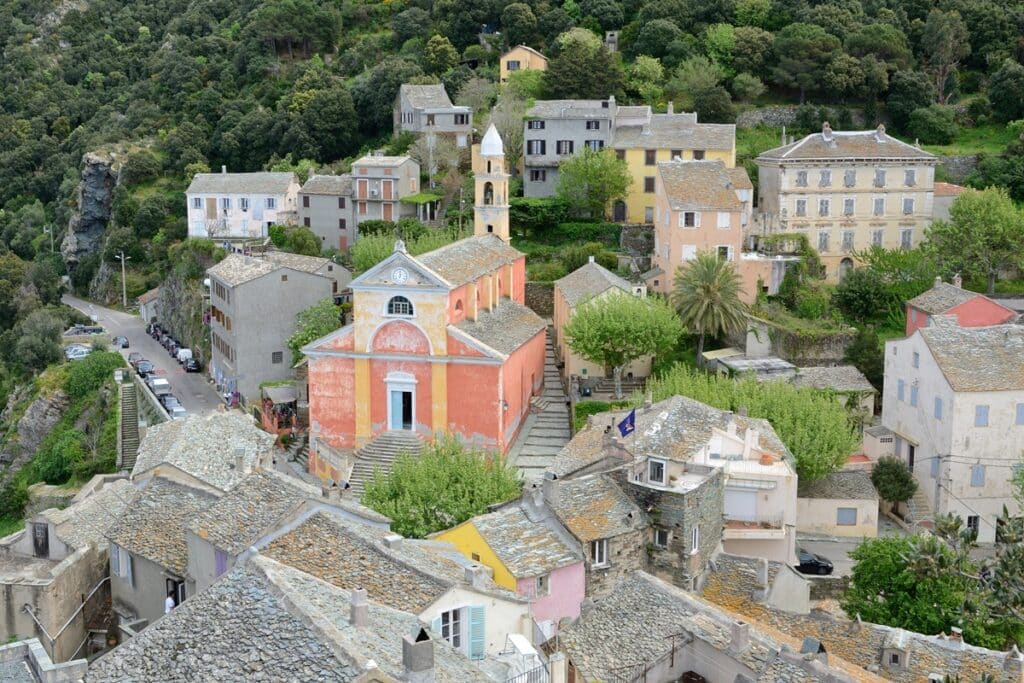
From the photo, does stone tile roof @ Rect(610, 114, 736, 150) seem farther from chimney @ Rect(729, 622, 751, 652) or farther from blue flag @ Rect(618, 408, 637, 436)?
chimney @ Rect(729, 622, 751, 652)

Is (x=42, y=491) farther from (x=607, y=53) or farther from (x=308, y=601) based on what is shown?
(x=607, y=53)

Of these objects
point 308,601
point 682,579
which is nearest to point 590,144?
point 682,579

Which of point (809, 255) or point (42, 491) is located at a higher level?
point (809, 255)

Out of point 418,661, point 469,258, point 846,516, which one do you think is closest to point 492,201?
point 469,258

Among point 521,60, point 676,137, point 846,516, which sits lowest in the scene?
point 846,516

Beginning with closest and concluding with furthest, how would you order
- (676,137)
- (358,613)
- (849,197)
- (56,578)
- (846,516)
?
(358,613)
(56,578)
(846,516)
(849,197)
(676,137)

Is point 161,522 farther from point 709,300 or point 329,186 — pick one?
point 329,186

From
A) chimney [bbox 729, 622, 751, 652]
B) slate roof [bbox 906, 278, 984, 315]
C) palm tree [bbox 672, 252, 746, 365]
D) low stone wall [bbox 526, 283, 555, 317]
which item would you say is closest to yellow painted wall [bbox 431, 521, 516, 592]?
chimney [bbox 729, 622, 751, 652]
